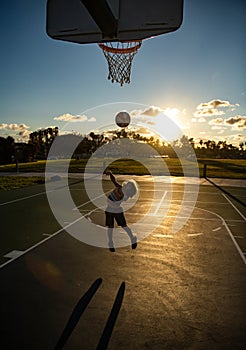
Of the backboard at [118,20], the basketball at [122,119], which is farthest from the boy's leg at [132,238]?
the basketball at [122,119]

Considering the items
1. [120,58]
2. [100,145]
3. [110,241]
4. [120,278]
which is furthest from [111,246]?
[100,145]

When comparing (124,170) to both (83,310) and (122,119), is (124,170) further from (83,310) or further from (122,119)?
(83,310)

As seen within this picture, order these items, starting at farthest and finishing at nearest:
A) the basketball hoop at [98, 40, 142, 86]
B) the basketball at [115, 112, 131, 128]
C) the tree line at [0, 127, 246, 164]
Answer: the tree line at [0, 127, 246, 164] < the basketball at [115, 112, 131, 128] < the basketball hoop at [98, 40, 142, 86]

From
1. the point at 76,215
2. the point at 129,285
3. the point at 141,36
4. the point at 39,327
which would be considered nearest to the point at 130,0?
the point at 141,36

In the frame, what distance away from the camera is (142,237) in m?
8.33

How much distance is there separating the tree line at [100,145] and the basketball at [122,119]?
3892 centimetres

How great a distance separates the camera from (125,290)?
A: 511cm

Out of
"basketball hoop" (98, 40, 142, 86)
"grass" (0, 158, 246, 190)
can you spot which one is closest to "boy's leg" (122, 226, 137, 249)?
"basketball hoop" (98, 40, 142, 86)

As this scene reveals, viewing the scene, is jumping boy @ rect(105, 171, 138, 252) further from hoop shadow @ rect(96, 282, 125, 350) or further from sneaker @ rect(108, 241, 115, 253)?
hoop shadow @ rect(96, 282, 125, 350)

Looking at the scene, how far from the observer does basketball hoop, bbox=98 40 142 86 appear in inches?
369

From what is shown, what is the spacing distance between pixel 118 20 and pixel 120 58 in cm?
496

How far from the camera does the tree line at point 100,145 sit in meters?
56.9

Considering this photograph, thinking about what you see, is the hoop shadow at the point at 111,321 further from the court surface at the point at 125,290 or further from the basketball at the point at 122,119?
the basketball at the point at 122,119

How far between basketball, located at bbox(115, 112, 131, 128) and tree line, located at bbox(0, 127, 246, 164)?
38.9m
